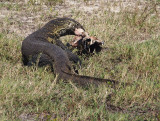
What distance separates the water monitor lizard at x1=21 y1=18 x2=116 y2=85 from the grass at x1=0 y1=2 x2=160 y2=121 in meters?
0.13

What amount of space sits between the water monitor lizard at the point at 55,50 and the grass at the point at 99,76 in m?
0.13

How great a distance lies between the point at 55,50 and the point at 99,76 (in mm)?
924

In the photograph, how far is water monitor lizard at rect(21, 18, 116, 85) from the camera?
447 cm

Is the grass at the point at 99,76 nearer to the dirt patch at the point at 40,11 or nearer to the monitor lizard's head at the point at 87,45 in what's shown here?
the dirt patch at the point at 40,11

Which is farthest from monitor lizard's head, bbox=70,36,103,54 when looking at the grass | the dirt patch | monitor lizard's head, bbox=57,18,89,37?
the dirt patch

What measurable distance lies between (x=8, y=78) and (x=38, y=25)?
3169 mm

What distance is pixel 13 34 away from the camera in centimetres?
681

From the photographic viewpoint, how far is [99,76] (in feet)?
15.9

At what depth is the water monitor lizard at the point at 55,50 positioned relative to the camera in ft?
14.7

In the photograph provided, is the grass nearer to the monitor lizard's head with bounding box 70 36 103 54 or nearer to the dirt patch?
the dirt patch

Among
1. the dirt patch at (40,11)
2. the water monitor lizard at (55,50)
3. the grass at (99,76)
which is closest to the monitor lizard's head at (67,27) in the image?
the water monitor lizard at (55,50)

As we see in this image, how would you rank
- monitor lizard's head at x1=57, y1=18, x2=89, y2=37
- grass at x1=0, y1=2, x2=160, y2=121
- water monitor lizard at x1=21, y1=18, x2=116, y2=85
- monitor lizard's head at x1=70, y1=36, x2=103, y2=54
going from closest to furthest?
grass at x1=0, y1=2, x2=160, y2=121 < water monitor lizard at x1=21, y1=18, x2=116, y2=85 < monitor lizard's head at x1=70, y1=36, x2=103, y2=54 < monitor lizard's head at x1=57, y1=18, x2=89, y2=37

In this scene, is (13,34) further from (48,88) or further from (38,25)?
A: (48,88)

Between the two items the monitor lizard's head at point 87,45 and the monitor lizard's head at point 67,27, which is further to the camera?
the monitor lizard's head at point 67,27
